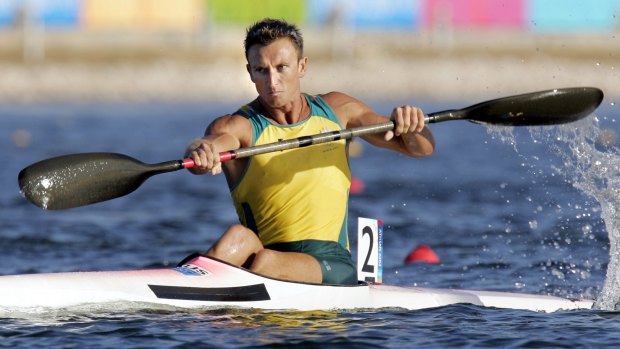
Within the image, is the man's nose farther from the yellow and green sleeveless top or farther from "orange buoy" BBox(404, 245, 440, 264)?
"orange buoy" BBox(404, 245, 440, 264)

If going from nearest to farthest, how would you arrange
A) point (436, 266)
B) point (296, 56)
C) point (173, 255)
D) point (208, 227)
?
1. point (296, 56)
2. point (436, 266)
3. point (173, 255)
4. point (208, 227)

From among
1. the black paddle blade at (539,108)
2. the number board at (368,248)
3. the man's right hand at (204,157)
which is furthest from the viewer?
the black paddle blade at (539,108)

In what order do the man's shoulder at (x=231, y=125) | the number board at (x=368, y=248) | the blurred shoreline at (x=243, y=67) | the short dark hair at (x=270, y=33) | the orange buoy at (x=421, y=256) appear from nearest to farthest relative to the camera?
1. the short dark hair at (x=270, y=33)
2. the man's shoulder at (x=231, y=125)
3. the number board at (x=368, y=248)
4. the orange buoy at (x=421, y=256)
5. the blurred shoreline at (x=243, y=67)

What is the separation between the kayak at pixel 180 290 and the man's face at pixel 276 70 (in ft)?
3.51

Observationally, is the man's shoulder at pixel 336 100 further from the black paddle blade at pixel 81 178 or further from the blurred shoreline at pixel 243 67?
the blurred shoreline at pixel 243 67

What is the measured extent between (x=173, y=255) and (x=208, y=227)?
6.83 ft

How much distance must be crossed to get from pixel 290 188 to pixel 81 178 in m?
1.28

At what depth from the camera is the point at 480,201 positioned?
15414 millimetres

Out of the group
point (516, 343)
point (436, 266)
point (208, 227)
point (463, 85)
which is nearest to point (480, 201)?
point (208, 227)

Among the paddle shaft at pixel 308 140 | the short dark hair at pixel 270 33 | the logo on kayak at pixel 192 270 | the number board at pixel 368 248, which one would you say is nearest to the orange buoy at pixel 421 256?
the number board at pixel 368 248

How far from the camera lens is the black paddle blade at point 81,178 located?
298 inches

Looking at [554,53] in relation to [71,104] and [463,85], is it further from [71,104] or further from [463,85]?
[71,104]

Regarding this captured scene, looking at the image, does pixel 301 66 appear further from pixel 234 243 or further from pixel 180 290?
pixel 180 290

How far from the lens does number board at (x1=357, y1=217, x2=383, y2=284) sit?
8190 mm
